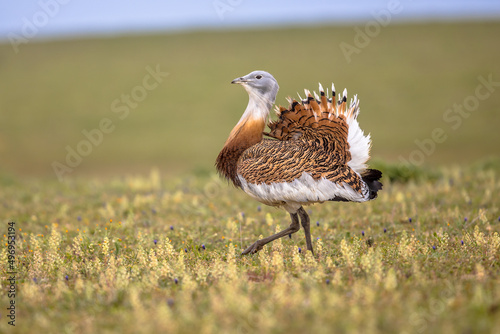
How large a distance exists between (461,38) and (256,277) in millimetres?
34702

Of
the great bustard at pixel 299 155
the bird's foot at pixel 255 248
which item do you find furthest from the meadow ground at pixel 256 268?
the great bustard at pixel 299 155

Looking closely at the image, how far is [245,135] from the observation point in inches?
219

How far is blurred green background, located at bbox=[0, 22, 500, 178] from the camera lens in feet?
80.4

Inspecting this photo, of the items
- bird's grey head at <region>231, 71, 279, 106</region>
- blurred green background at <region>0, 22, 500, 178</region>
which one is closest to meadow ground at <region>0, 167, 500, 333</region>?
bird's grey head at <region>231, 71, 279, 106</region>

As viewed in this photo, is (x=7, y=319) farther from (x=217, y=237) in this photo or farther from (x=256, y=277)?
(x=217, y=237)

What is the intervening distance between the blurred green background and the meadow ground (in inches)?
551

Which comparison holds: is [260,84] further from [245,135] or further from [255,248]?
[255,248]

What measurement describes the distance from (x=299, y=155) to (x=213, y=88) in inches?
1052

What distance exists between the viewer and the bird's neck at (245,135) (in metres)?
5.55

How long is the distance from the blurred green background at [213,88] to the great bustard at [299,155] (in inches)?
633

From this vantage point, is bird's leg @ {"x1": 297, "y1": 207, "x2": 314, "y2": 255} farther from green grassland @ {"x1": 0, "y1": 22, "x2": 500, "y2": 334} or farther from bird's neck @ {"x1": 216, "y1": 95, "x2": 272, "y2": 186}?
bird's neck @ {"x1": 216, "y1": 95, "x2": 272, "y2": 186}

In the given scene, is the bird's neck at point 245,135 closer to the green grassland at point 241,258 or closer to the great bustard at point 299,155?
the great bustard at point 299,155

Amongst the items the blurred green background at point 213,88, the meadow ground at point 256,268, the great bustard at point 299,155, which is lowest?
the meadow ground at point 256,268

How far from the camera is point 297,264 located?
15.3 ft
